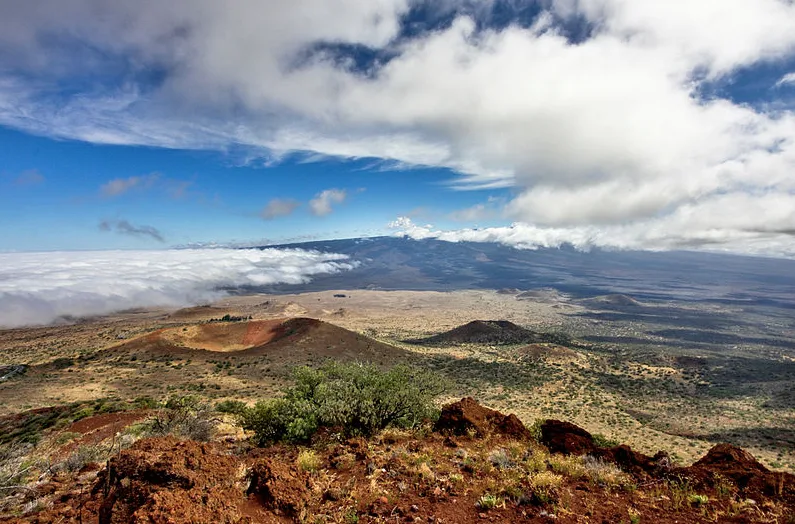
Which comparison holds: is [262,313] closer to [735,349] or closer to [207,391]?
[207,391]

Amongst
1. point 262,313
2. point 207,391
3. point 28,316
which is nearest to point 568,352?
point 207,391

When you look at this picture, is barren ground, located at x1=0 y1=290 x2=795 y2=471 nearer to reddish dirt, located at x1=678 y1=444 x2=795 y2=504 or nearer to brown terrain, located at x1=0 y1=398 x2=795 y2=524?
reddish dirt, located at x1=678 y1=444 x2=795 y2=504

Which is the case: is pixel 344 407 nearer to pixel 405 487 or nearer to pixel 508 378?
pixel 405 487

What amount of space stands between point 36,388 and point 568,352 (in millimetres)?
70926

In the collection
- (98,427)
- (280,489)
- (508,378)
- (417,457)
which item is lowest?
(508,378)

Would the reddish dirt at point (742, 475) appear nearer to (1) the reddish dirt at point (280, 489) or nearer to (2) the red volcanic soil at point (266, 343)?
(1) the reddish dirt at point (280, 489)

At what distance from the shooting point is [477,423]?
1385 cm

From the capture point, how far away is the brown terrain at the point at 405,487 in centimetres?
591

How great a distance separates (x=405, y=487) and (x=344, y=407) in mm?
5194

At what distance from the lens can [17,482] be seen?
10.1 m

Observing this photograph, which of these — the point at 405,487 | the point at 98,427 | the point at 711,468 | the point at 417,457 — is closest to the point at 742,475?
the point at 711,468

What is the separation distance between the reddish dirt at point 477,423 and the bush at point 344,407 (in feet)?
3.28

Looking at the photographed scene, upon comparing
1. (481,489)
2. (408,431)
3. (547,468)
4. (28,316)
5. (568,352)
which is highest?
(481,489)

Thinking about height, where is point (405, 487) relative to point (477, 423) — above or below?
above
